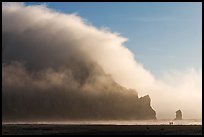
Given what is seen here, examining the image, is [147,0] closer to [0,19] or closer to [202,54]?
[202,54]

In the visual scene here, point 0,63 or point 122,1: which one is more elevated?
point 122,1

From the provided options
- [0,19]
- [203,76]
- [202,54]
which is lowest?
[203,76]

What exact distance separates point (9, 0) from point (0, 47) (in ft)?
8.66

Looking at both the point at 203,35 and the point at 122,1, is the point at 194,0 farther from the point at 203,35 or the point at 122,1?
the point at 122,1

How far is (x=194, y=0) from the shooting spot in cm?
1841

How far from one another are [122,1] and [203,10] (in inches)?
167

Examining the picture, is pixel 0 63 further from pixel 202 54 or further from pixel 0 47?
pixel 202 54

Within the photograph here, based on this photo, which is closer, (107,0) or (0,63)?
(107,0)

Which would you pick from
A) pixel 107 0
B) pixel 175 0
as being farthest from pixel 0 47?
pixel 175 0

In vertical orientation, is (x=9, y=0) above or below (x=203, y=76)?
above

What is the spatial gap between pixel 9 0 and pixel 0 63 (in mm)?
3457

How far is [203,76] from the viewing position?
701 inches

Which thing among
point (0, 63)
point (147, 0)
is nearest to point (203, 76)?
point (147, 0)

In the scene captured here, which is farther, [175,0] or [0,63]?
[0,63]
